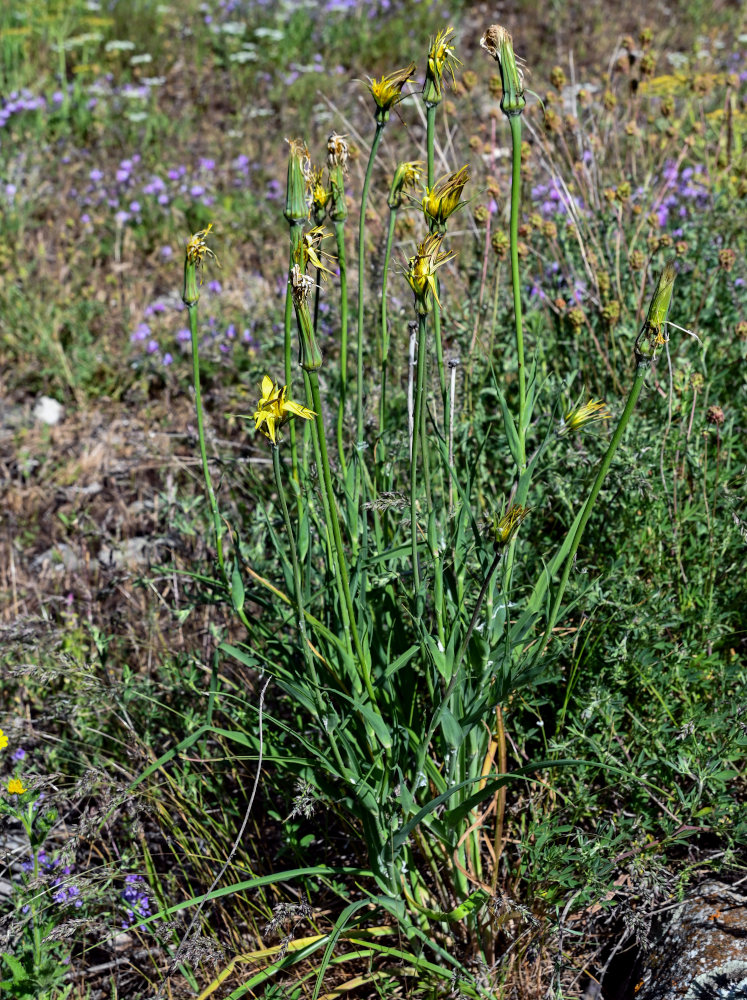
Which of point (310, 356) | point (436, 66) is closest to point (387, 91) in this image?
point (436, 66)

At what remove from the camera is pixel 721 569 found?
1.99 metres

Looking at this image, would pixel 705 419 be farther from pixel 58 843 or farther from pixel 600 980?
pixel 58 843

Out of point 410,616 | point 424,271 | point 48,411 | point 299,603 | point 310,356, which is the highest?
point 424,271

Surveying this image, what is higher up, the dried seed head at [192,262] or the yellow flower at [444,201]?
the yellow flower at [444,201]

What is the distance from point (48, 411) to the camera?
3.58m

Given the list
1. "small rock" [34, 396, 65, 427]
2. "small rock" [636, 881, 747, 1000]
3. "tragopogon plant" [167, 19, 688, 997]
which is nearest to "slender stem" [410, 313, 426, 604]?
"tragopogon plant" [167, 19, 688, 997]

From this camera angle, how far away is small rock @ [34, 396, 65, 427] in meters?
3.56

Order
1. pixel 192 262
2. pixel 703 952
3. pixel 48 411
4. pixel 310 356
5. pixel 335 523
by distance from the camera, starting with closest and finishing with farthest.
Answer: pixel 310 356 → pixel 335 523 → pixel 192 262 → pixel 703 952 → pixel 48 411

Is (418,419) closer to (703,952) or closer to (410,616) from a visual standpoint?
(410,616)

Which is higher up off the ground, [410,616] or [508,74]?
[508,74]

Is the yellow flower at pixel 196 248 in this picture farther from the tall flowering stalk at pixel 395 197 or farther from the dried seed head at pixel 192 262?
the tall flowering stalk at pixel 395 197

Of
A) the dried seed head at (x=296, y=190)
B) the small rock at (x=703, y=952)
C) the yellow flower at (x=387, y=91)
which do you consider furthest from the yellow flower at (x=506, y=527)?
the small rock at (x=703, y=952)

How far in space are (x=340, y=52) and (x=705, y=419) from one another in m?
5.89

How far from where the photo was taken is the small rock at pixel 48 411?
356 centimetres
